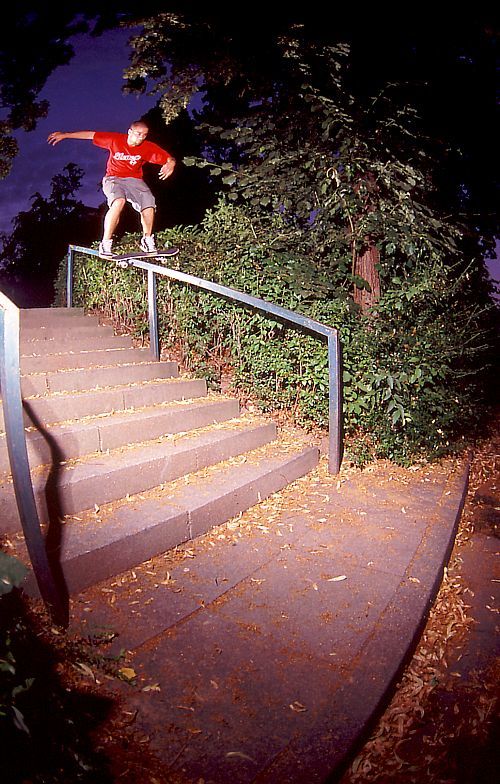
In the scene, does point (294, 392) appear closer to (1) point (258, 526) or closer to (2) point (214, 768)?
(1) point (258, 526)

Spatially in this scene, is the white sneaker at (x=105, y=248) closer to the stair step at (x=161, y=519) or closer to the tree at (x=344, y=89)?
the tree at (x=344, y=89)

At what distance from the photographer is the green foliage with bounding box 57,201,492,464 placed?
5.19 m

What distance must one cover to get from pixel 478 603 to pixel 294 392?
319 centimetres

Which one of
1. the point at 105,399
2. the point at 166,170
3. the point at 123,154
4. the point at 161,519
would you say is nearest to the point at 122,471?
the point at 161,519

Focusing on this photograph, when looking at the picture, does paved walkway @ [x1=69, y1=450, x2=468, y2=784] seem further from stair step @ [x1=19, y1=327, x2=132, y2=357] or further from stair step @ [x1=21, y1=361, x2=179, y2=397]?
stair step @ [x1=19, y1=327, x2=132, y2=357]

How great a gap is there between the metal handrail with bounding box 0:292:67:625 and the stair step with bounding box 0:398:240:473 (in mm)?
1282

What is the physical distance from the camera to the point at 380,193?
596 cm

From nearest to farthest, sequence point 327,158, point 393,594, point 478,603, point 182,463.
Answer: point 393,594
point 478,603
point 182,463
point 327,158

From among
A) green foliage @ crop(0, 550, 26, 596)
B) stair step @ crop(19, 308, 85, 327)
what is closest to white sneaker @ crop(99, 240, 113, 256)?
stair step @ crop(19, 308, 85, 327)

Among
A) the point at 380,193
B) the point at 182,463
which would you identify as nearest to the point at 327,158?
the point at 380,193

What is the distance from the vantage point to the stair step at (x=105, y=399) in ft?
14.0

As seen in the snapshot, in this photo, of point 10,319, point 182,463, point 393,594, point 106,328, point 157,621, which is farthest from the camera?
point 106,328

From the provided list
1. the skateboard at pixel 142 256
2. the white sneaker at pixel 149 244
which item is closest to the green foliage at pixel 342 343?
the skateboard at pixel 142 256

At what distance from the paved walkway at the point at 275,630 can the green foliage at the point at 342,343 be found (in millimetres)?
1359
